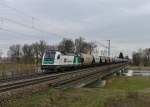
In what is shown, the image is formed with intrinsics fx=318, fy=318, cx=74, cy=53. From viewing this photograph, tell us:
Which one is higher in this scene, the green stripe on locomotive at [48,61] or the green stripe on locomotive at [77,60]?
the green stripe on locomotive at [77,60]

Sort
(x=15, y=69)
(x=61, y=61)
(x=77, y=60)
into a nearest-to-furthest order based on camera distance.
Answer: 1. (x=61, y=61)
2. (x=15, y=69)
3. (x=77, y=60)

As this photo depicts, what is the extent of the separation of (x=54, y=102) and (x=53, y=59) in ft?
87.1

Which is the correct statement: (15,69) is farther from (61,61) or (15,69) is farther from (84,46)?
(84,46)

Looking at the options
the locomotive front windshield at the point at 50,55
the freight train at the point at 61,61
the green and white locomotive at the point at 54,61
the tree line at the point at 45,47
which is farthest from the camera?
the tree line at the point at 45,47

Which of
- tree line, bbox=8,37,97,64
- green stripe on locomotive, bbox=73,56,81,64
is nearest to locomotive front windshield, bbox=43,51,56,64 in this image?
green stripe on locomotive, bbox=73,56,81,64

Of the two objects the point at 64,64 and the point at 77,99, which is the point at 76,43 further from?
the point at 77,99

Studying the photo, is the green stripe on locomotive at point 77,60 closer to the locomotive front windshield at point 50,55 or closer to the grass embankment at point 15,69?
the grass embankment at point 15,69

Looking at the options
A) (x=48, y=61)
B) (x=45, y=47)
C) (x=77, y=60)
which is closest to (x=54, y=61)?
(x=48, y=61)

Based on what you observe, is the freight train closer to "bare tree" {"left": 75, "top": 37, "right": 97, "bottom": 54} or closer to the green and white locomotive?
the green and white locomotive

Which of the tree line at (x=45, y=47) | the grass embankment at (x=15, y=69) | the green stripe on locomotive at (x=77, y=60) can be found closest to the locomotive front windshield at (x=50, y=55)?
the grass embankment at (x=15, y=69)

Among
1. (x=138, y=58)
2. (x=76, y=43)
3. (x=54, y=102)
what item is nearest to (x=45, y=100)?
(x=54, y=102)

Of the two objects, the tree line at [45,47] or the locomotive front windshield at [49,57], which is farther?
the tree line at [45,47]

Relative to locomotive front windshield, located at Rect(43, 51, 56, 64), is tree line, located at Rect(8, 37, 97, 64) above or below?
above

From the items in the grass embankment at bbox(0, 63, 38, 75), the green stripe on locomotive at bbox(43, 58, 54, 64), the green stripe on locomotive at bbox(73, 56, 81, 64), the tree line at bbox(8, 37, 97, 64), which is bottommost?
the grass embankment at bbox(0, 63, 38, 75)
